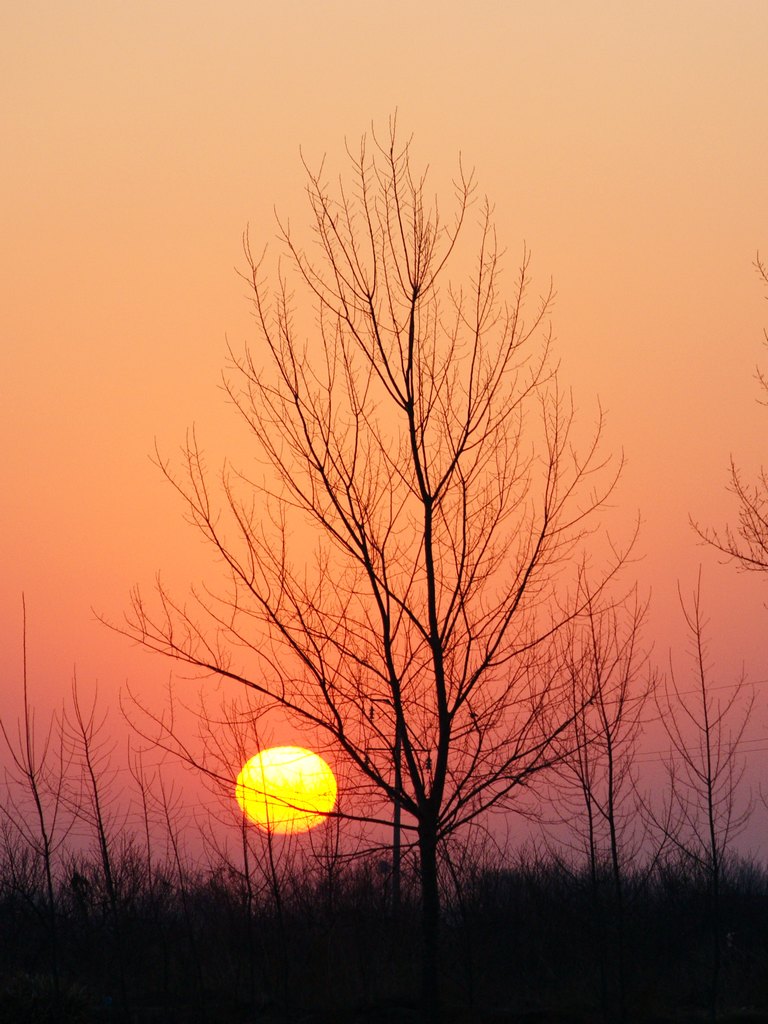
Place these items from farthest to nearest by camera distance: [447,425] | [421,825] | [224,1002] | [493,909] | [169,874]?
[493,909] < [169,874] < [224,1002] < [447,425] < [421,825]

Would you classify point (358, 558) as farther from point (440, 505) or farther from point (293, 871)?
point (293, 871)

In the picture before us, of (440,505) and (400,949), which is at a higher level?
(440,505)

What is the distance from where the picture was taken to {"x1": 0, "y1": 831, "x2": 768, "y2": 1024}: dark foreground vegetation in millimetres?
14703

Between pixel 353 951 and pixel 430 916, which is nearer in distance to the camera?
pixel 430 916

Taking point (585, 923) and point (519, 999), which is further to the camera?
point (585, 923)

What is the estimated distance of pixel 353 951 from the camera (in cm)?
1859

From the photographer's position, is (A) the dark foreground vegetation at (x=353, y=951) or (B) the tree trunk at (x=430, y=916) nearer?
(B) the tree trunk at (x=430, y=916)

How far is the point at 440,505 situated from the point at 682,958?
17.0 meters

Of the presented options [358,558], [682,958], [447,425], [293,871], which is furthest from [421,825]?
[682,958]

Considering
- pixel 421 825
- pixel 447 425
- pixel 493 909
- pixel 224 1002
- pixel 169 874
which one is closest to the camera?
pixel 421 825

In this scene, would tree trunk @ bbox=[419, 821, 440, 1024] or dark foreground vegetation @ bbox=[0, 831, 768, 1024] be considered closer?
tree trunk @ bbox=[419, 821, 440, 1024]

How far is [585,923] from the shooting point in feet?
62.1

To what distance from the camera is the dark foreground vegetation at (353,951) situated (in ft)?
48.2

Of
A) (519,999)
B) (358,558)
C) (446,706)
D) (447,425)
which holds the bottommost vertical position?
(519,999)
